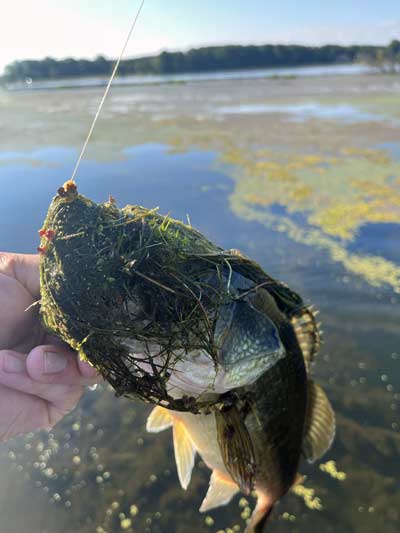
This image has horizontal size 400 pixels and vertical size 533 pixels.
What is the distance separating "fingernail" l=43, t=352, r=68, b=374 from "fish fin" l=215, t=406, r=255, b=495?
0.87 m

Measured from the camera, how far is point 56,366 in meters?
2.37

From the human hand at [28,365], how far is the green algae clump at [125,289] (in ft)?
2.22

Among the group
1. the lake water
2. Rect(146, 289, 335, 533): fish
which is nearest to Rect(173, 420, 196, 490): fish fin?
Rect(146, 289, 335, 533): fish

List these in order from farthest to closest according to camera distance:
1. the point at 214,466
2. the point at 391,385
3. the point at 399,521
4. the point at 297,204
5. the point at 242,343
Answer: the point at 297,204 → the point at 391,385 → the point at 399,521 → the point at 214,466 → the point at 242,343

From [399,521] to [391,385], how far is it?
1.38 m

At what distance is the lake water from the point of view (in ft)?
12.3

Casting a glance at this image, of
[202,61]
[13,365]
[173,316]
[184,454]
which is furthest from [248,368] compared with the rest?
[202,61]

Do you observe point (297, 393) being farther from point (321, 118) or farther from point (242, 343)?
point (321, 118)

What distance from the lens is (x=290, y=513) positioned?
3.70m

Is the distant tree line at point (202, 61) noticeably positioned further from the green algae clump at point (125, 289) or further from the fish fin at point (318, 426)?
the green algae clump at point (125, 289)

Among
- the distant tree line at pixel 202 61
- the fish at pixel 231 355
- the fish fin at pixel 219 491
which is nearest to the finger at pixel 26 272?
the fish at pixel 231 355

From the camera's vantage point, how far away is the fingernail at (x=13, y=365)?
7.80 ft

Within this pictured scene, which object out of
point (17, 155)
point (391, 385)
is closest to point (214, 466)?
point (391, 385)

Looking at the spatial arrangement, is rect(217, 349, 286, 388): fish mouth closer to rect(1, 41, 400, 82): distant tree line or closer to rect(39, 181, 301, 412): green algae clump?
rect(39, 181, 301, 412): green algae clump
